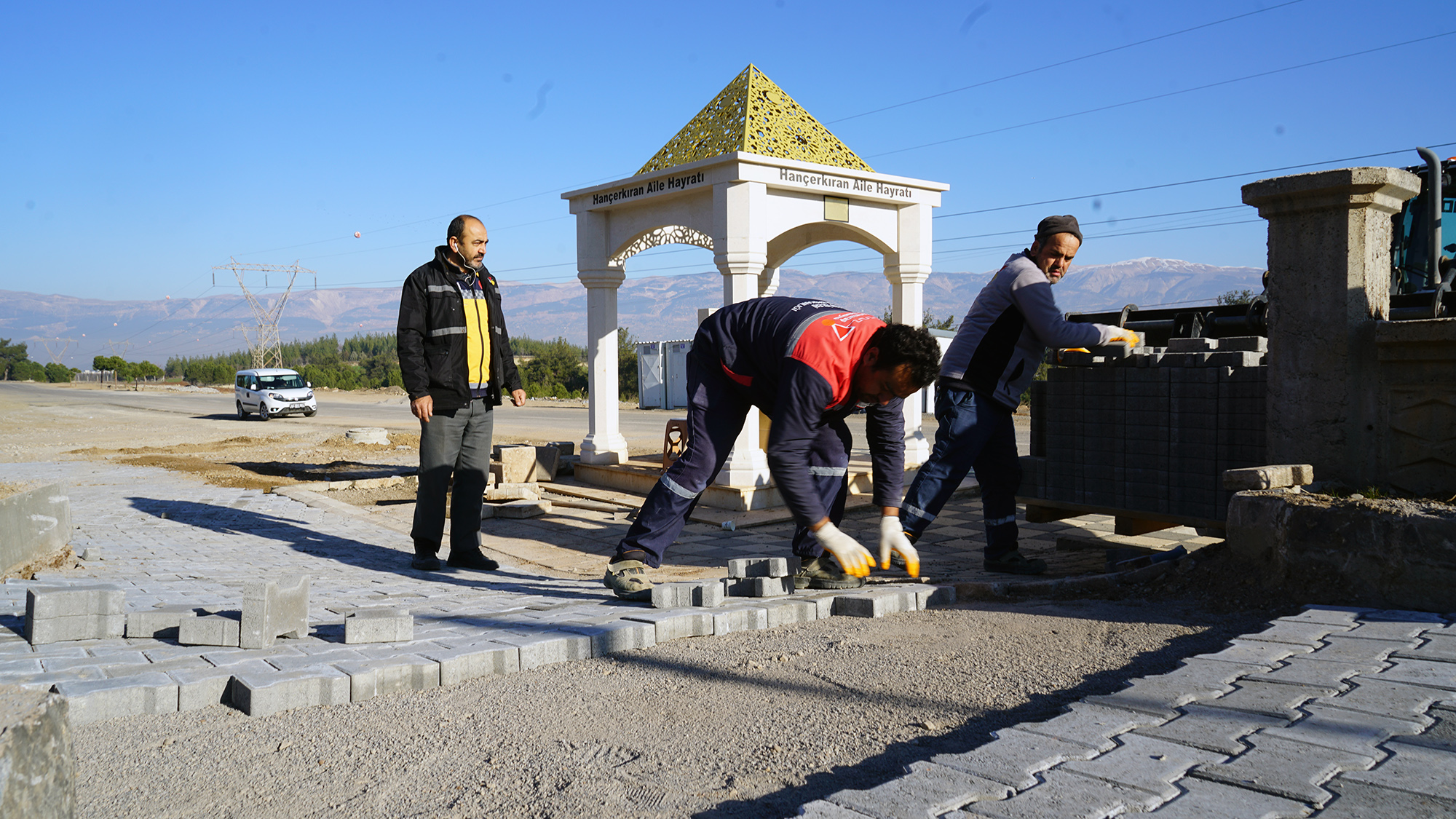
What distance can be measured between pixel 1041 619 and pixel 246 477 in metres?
10.3

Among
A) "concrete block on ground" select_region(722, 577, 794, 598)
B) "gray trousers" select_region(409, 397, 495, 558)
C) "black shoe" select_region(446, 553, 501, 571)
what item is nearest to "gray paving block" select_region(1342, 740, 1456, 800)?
"concrete block on ground" select_region(722, 577, 794, 598)

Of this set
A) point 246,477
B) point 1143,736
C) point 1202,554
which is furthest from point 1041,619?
point 246,477

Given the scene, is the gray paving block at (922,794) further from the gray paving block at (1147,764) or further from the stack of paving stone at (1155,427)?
the stack of paving stone at (1155,427)

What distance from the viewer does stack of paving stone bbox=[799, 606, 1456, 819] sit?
1933 millimetres

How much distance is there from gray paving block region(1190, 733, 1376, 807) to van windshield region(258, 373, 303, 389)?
3056 centimetres

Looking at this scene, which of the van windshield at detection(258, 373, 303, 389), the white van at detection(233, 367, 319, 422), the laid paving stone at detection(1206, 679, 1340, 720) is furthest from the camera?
the van windshield at detection(258, 373, 303, 389)

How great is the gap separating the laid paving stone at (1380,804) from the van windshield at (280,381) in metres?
30.8

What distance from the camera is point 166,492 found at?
376 inches

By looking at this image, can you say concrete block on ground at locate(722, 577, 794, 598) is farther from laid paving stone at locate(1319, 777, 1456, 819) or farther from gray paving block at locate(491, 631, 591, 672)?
laid paving stone at locate(1319, 777, 1456, 819)

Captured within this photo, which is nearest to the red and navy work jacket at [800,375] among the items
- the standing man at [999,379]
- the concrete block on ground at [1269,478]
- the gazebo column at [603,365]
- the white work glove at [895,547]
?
the white work glove at [895,547]

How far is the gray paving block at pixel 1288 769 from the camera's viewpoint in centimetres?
198

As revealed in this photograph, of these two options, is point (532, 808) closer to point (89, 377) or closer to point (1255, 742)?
point (1255, 742)

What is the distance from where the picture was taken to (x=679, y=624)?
373 cm

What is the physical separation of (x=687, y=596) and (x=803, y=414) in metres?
1.02
